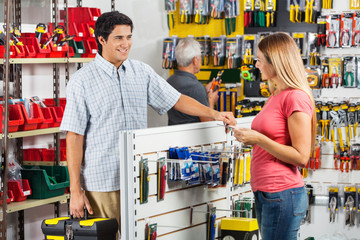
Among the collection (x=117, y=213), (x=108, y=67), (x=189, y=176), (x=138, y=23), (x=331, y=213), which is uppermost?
(x=138, y=23)

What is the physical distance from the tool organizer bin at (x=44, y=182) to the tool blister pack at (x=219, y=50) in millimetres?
2207

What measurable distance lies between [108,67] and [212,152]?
0.76 m

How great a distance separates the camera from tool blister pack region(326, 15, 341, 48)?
592cm

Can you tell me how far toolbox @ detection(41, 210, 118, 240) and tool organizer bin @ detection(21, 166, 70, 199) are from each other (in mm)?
1676

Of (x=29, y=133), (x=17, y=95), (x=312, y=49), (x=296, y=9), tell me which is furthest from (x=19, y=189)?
(x=296, y=9)

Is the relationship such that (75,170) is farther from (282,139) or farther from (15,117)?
(15,117)

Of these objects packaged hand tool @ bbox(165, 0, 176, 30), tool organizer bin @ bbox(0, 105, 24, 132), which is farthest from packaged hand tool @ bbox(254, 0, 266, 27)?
tool organizer bin @ bbox(0, 105, 24, 132)

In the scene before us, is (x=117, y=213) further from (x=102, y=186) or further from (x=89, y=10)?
(x=89, y=10)

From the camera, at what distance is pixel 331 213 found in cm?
608

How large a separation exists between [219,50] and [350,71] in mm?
1396

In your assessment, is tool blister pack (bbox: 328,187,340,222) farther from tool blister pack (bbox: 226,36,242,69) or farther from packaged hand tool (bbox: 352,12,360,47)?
tool blister pack (bbox: 226,36,242,69)

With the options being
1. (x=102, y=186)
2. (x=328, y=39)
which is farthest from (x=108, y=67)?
(x=328, y=39)

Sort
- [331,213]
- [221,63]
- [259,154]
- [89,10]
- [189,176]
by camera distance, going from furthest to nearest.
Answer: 1. [221,63]
2. [331,213]
3. [89,10]
4. [189,176]
5. [259,154]

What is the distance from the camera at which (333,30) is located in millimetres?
5930
